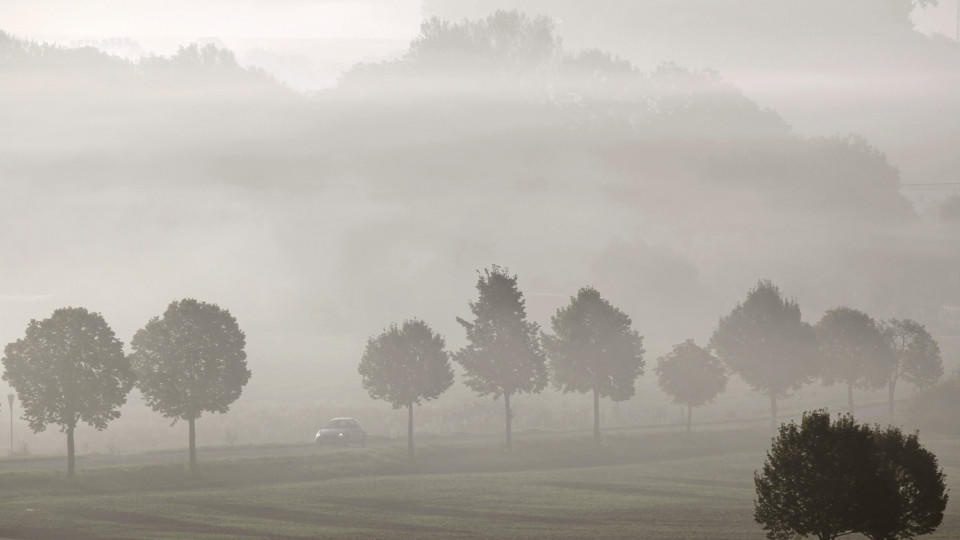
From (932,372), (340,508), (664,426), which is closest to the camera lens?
(340,508)

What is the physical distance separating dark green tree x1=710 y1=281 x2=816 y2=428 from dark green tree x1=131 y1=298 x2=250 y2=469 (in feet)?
156

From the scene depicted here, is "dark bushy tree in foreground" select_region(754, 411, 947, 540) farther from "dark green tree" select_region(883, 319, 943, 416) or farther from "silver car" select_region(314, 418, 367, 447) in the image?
"dark green tree" select_region(883, 319, 943, 416)

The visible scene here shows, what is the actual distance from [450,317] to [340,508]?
10665 cm

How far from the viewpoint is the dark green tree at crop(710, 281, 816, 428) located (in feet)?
420

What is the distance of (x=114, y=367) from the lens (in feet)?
302

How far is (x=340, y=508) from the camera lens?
82375 millimetres

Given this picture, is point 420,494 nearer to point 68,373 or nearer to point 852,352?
point 68,373

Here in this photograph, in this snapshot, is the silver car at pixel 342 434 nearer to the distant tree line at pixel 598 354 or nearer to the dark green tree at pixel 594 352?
the distant tree line at pixel 598 354

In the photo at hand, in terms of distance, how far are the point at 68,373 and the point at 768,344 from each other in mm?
59755

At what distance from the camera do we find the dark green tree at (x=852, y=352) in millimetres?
135500

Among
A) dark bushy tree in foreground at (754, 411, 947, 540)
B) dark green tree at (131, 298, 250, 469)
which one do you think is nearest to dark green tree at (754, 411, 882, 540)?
dark bushy tree in foreground at (754, 411, 947, 540)

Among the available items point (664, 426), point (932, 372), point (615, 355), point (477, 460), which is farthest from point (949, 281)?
point (477, 460)

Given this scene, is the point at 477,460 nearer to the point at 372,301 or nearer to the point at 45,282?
the point at 372,301

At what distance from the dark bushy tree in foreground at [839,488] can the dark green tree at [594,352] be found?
2073 inches
